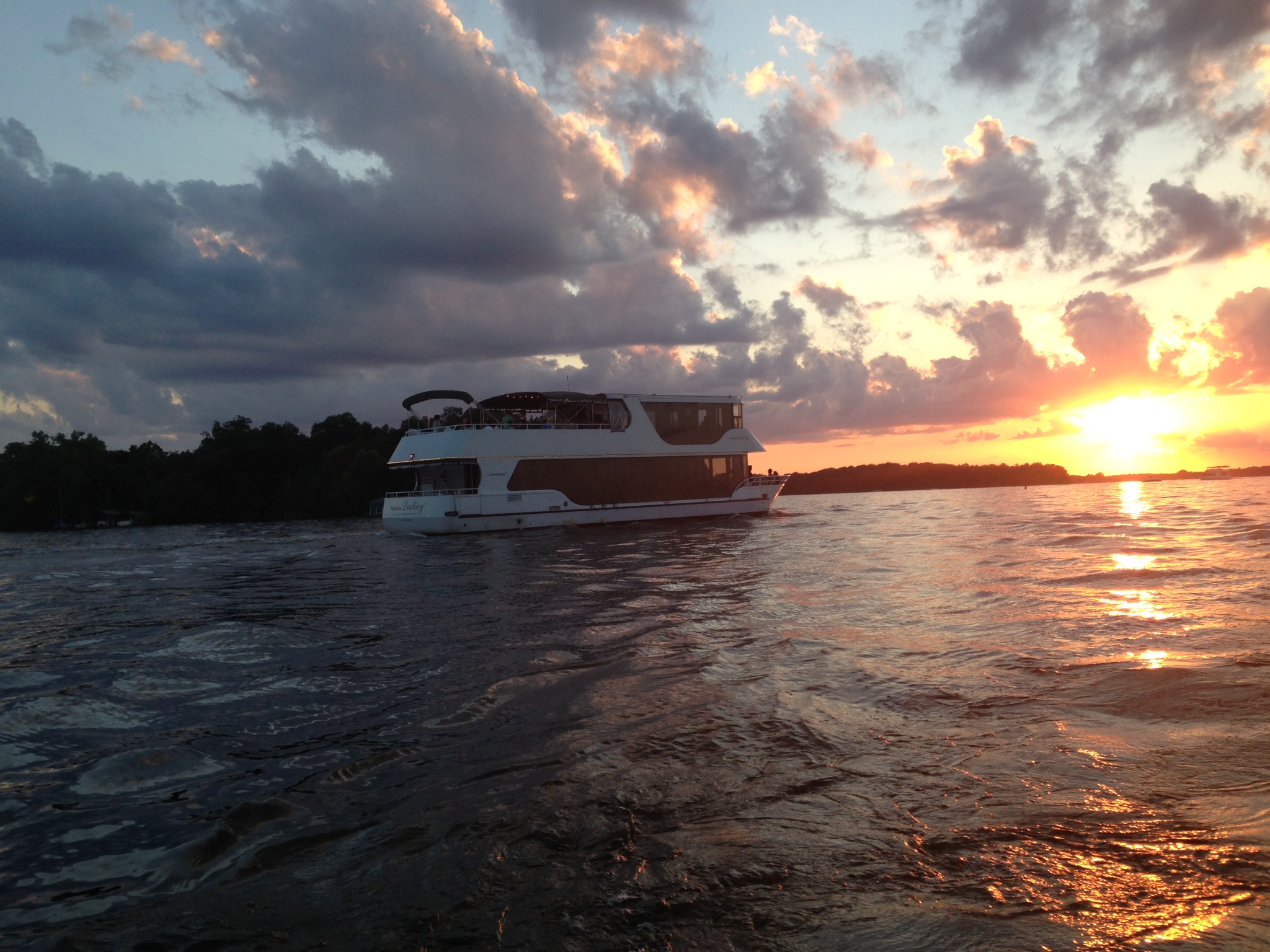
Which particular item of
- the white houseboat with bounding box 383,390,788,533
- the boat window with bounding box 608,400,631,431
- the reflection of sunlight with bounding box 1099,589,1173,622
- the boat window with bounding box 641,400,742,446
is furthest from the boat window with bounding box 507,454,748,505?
the reflection of sunlight with bounding box 1099,589,1173,622

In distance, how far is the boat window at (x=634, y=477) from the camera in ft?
89.8

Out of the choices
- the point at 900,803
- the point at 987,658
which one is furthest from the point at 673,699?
the point at 987,658

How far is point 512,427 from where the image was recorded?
2703 centimetres

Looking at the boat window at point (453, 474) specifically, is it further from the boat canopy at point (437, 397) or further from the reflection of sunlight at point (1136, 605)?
the reflection of sunlight at point (1136, 605)

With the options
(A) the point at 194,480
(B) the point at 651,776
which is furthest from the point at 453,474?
(A) the point at 194,480

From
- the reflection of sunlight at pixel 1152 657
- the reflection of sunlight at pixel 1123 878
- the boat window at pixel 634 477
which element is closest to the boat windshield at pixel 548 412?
the boat window at pixel 634 477

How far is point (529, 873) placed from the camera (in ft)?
9.44

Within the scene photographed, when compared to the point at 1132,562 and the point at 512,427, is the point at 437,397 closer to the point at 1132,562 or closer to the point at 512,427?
the point at 512,427

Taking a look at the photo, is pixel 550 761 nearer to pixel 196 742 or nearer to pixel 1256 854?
pixel 196 742

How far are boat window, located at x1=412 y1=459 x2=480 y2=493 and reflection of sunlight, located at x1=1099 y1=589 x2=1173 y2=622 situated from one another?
2034 cm

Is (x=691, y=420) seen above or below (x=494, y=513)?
above

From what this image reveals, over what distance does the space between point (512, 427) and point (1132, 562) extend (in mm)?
19541

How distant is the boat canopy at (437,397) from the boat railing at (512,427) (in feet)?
3.48

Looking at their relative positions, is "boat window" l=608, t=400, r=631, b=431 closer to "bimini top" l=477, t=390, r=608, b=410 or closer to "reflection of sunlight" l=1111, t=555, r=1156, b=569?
"bimini top" l=477, t=390, r=608, b=410
